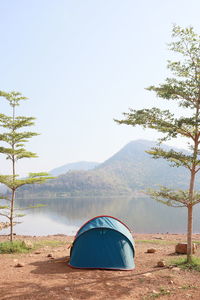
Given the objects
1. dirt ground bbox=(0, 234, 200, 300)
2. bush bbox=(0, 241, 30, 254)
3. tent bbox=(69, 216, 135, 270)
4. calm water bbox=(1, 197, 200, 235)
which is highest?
tent bbox=(69, 216, 135, 270)

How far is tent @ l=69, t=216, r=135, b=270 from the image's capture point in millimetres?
11422

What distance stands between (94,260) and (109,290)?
2519 millimetres

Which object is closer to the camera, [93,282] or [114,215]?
[93,282]

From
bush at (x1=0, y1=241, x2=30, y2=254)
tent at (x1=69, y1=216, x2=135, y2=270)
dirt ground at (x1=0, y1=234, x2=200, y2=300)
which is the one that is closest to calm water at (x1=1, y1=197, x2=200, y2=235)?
bush at (x1=0, y1=241, x2=30, y2=254)

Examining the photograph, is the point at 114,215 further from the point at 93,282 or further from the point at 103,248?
the point at 93,282

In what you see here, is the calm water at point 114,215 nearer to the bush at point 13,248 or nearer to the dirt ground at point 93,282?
the bush at point 13,248

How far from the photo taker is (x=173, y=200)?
41.7 feet

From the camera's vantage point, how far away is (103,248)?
11.6m

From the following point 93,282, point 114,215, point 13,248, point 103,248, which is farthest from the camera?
point 114,215

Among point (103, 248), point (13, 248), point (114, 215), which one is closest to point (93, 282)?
point (103, 248)

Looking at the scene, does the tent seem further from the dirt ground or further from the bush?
the bush

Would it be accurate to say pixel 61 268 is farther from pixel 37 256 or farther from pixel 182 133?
pixel 182 133

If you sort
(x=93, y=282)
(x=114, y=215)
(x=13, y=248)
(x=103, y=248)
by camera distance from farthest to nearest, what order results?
(x=114, y=215) < (x=13, y=248) < (x=103, y=248) < (x=93, y=282)

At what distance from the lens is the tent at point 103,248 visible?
450 inches
